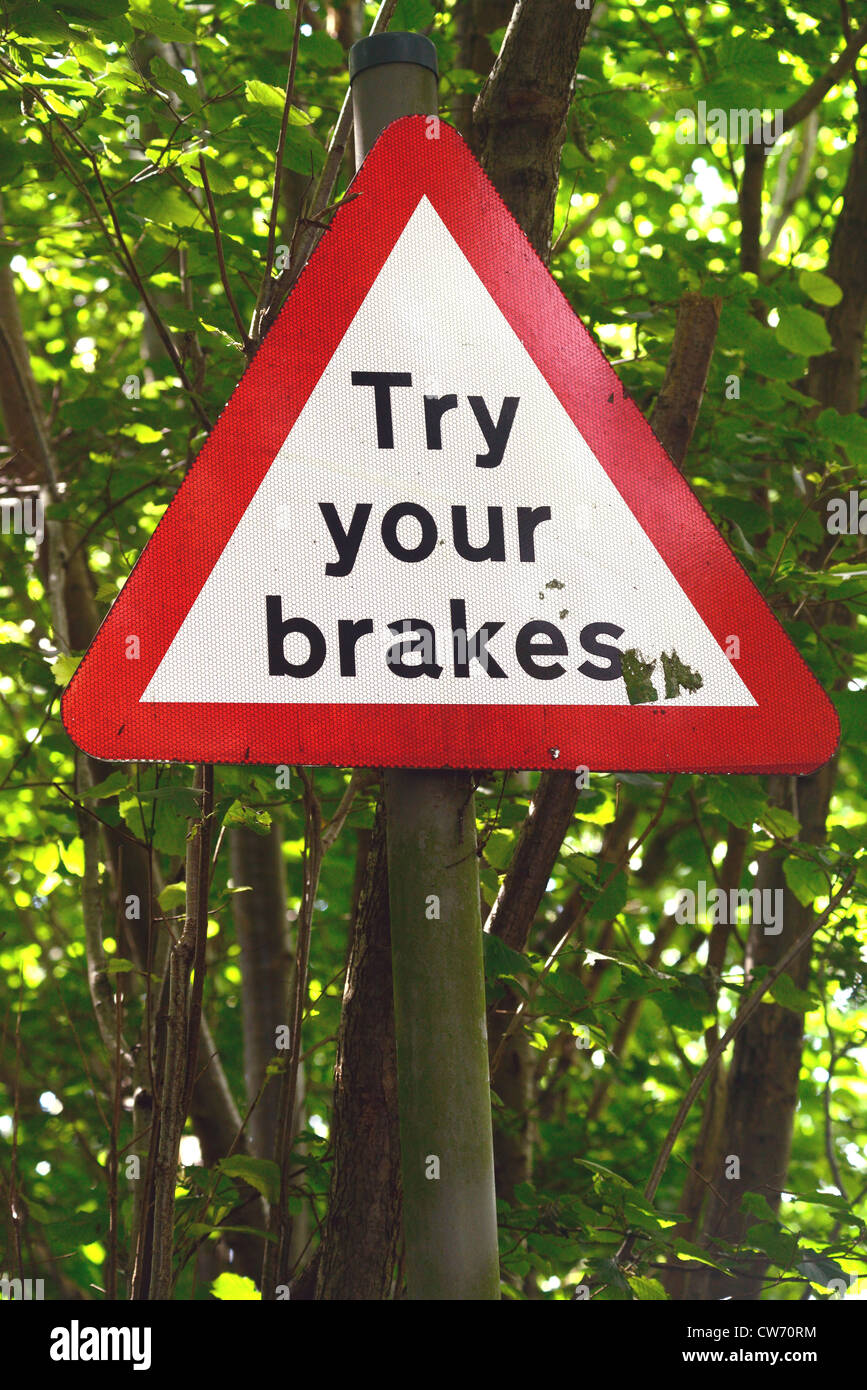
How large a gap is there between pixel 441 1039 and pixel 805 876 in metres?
1.47

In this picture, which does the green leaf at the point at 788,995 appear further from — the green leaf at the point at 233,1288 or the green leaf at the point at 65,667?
the green leaf at the point at 65,667

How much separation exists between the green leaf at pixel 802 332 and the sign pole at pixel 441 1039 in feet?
5.16

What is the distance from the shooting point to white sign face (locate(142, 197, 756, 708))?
1169 mm

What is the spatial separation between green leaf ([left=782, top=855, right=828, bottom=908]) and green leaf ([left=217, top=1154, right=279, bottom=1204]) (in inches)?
45.1

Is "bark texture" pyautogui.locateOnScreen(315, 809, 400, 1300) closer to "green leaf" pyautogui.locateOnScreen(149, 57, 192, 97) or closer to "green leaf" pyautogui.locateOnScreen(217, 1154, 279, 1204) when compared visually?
"green leaf" pyautogui.locateOnScreen(217, 1154, 279, 1204)

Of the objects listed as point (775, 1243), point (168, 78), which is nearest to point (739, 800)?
point (775, 1243)

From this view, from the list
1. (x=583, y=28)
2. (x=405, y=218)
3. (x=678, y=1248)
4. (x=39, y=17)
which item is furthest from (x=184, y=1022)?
(x=583, y=28)

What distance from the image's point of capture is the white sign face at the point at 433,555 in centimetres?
117

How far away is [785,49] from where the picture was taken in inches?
124

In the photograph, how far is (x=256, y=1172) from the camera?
202 cm

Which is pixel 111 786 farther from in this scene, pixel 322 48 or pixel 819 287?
pixel 819 287
